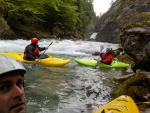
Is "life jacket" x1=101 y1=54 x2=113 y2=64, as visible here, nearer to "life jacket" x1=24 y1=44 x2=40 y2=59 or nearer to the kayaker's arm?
"life jacket" x1=24 y1=44 x2=40 y2=59

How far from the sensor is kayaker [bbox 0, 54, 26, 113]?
111cm

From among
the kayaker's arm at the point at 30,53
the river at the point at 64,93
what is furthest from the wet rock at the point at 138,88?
the kayaker's arm at the point at 30,53

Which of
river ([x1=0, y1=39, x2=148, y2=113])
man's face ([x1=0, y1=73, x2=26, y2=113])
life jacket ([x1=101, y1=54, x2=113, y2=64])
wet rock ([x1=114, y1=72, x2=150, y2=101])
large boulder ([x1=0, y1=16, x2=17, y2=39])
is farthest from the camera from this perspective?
large boulder ([x1=0, y1=16, x2=17, y2=39])

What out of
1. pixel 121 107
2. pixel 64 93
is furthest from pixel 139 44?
pixel 121 107

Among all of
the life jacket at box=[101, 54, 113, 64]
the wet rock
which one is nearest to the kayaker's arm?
the life jacket at box=[101, 54, 113, 64]

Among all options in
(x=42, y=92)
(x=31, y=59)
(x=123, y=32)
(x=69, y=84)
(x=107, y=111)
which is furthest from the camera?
(x=31, y=59)

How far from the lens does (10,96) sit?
1120mm

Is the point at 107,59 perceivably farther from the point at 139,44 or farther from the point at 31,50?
the point at 31,50

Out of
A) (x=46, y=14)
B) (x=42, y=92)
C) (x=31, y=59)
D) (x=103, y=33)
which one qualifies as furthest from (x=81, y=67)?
(x=103, y=33)

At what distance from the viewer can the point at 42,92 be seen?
4699mm

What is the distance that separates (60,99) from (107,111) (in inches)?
58.3

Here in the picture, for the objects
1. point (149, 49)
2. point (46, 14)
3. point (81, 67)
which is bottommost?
point (81, 67)

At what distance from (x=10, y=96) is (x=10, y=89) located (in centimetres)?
5

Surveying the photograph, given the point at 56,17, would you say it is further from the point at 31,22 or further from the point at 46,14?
the point at 31,22
